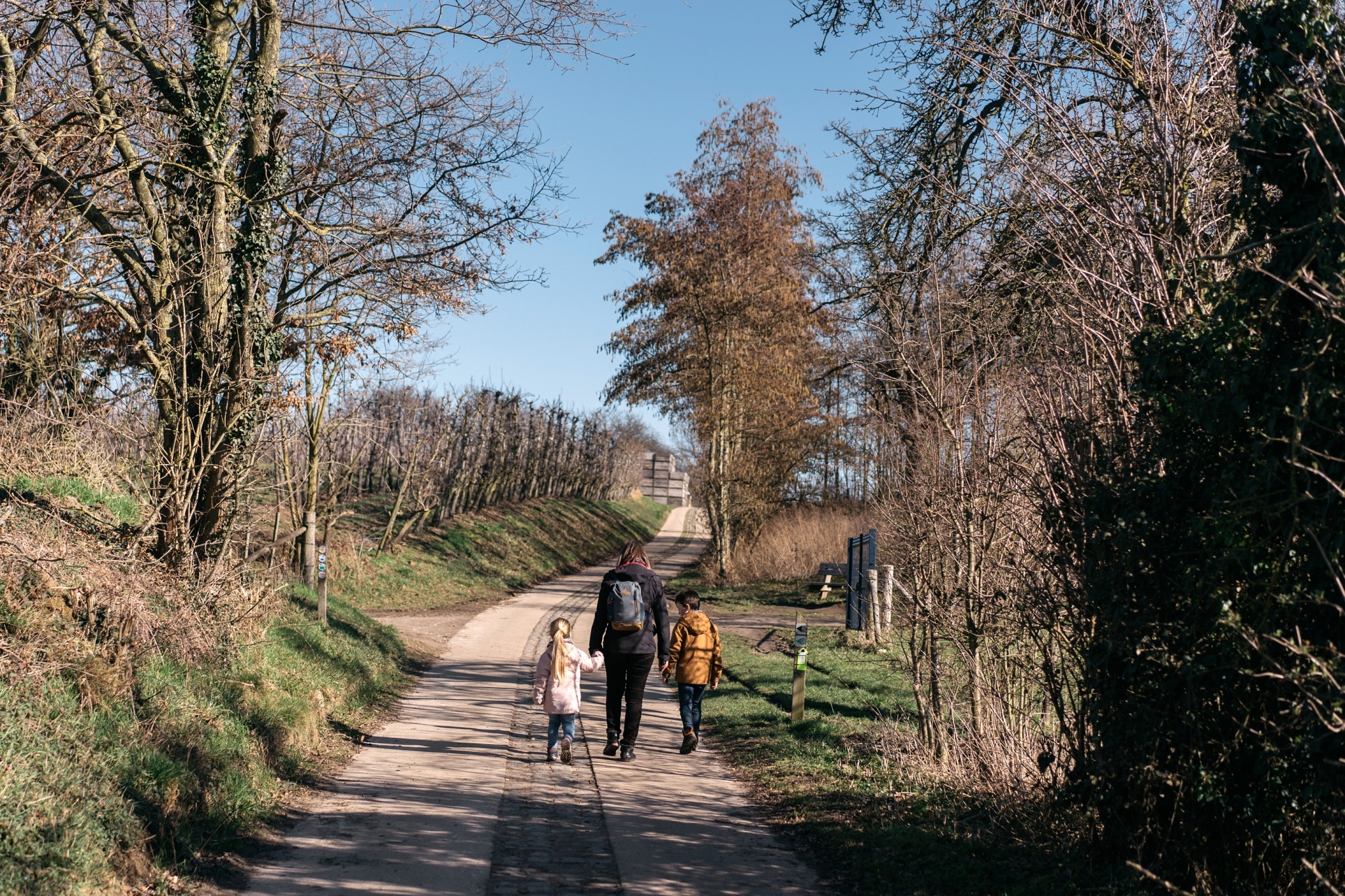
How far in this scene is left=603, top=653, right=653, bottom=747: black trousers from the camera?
10375 millimetres

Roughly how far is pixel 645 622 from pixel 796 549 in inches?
874

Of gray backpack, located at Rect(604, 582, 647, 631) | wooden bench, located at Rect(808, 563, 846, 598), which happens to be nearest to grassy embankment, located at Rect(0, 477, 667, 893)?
gray backpack, located at Rect(604, 582, 647, 631)

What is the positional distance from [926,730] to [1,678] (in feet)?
24.3

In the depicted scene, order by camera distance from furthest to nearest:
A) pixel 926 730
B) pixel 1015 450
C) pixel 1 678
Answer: pixel 926 730, pixel 1015 450, pixel 1 678

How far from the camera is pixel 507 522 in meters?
41.6

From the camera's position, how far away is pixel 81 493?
1194 centimetres

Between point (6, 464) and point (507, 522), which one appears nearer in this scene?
point (6, 464)

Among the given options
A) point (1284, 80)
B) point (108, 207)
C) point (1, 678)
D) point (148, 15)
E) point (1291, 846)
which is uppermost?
point (148, 15)

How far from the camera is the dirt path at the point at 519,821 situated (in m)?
6.45

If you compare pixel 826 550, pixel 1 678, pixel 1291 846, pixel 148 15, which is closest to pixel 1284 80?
pixel 1291 846

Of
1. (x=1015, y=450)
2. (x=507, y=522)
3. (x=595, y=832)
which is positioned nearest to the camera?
(x=595, y=832)

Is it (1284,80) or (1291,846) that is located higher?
(1284,80)

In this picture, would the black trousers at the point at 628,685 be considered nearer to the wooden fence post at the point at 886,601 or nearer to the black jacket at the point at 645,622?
the black jacket at the point at 645,622

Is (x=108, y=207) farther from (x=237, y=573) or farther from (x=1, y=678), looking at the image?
(x=1, y=678)
